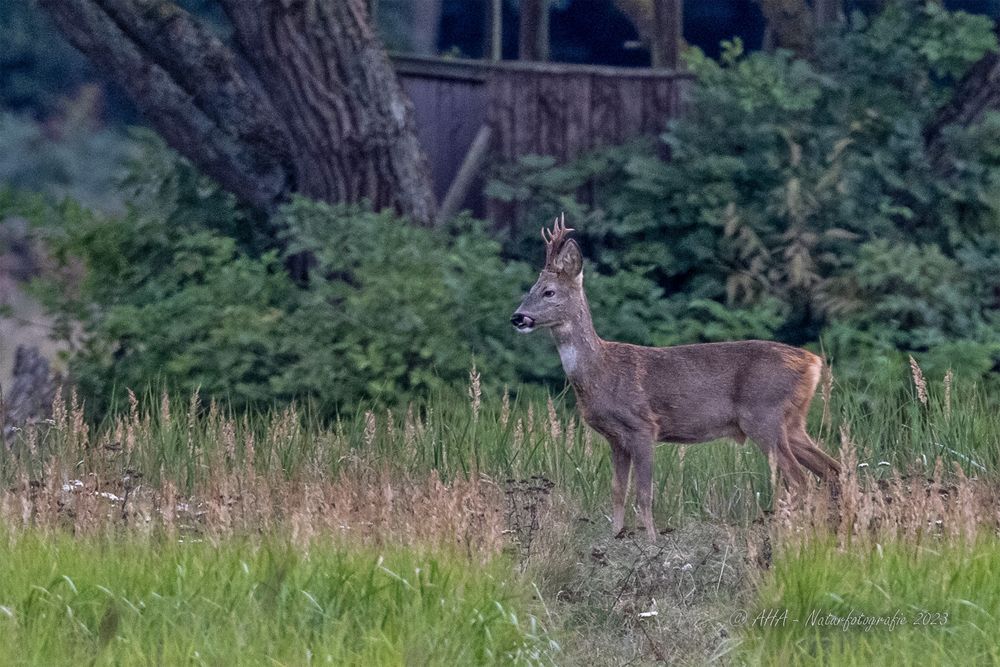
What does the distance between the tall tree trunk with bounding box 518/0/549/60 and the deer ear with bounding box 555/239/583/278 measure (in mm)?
7075

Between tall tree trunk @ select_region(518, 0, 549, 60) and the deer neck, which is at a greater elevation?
tall tree trunk @ select_region(518, 0, 549, 60)

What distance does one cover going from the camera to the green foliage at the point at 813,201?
429 inches

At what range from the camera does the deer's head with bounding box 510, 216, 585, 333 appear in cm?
762

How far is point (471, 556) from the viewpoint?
19.3 ft

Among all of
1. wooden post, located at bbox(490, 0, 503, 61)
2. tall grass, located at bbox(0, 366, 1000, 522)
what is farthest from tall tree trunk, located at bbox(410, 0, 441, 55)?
tall grass, located at bbox(0, 366, 1000, 522)

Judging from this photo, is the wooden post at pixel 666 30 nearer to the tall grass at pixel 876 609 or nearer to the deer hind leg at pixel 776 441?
the deer hind leg at pixel 776 441

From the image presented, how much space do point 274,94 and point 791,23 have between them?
4.64 metres

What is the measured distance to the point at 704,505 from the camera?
7.66 m

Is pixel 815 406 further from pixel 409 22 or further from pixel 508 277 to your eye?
pixel 409 22

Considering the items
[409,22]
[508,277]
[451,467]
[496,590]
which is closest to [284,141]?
[508,277]

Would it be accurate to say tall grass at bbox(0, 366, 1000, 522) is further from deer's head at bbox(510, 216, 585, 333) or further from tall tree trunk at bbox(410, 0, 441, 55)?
tall tree trunk at bbox(410, 0, 441, 55)

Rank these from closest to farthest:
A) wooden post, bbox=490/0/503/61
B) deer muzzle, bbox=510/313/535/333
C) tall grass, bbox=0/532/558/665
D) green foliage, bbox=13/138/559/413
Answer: tall grass, bbox=0/532/558/665, deer muzzle, bbox=510/313/535/333, green foliage, bbox=13/138/559/413, wooden post, bbox=490/0/503/61

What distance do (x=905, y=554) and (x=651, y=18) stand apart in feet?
32.6

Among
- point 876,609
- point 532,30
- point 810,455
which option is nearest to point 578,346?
point 810,455
